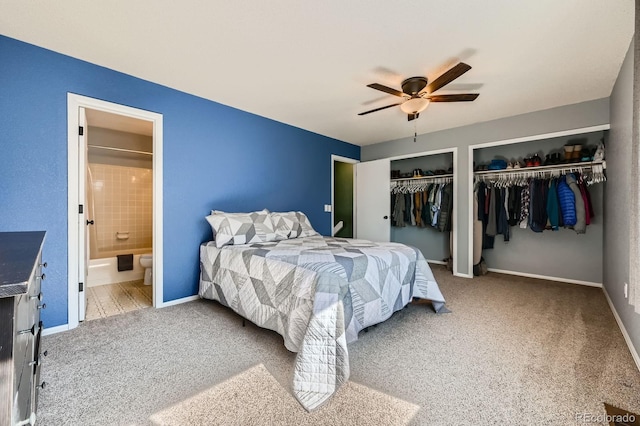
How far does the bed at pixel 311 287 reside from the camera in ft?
5.10

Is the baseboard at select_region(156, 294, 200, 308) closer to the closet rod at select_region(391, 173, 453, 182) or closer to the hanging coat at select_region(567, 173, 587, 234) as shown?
the closet rod at select_region(391, 173, 453, 182)

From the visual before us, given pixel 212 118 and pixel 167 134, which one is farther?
pixel 212 118

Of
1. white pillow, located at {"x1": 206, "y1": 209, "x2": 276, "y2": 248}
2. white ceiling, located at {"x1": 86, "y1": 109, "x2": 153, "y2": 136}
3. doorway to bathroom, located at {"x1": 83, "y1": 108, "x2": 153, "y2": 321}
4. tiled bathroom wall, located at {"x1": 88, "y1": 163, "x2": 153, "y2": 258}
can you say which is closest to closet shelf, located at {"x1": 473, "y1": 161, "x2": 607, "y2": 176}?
white pillow, located at {"x1": 206, "y1": 209, "x2": 276, "y2": 248}

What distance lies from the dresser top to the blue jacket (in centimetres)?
471

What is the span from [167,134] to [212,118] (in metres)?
0.58

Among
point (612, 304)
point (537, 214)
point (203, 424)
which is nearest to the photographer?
point (203, 424)

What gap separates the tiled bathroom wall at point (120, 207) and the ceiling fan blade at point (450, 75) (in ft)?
15.5

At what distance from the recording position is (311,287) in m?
1.76

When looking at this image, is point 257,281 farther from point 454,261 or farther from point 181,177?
point 454,261

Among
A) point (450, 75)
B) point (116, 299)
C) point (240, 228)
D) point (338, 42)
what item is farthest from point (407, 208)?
point (116, 299)

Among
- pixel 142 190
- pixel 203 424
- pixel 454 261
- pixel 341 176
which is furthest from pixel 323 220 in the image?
pixel 203 424

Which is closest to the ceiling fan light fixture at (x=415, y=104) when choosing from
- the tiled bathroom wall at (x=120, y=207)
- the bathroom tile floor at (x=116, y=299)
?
the bathroom tile floor at (x=116, y=299)

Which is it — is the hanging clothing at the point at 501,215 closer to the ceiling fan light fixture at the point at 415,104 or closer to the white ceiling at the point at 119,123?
the ceiling fan light fixture at the point at 415,104

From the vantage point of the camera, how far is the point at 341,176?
19.4ft
